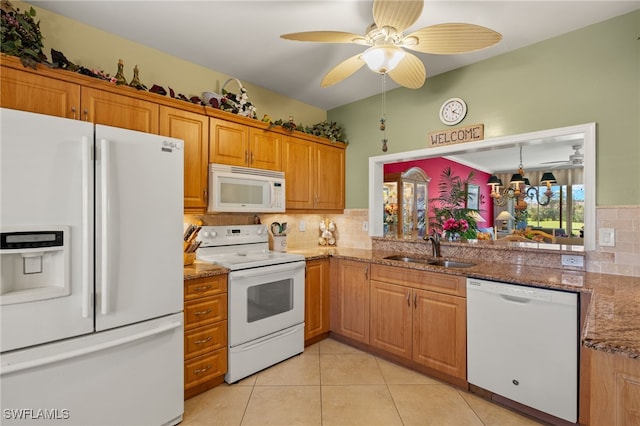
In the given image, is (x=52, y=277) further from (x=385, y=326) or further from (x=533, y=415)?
(x=533, y=415)

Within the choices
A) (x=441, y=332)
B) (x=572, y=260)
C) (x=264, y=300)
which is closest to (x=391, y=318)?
(x=441, y=332)

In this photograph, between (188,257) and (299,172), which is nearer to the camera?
(188,257)

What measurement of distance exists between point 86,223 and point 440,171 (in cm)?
631

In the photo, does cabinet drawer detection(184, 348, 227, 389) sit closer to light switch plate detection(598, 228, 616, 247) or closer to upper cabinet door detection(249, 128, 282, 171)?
upper cabinet door detection(249, 128, 282, 171)

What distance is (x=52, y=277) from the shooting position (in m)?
1.50

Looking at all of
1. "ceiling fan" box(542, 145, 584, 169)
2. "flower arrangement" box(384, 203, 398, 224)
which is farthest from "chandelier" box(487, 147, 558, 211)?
"flower arrangement" box(384, 203, 398, 224)

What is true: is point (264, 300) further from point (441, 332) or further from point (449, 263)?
point (449, 263)

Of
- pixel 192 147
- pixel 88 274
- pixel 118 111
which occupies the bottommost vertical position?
pixel 88 274

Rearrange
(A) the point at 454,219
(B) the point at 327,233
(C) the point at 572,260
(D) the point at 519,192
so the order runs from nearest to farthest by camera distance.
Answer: (C) the point at 572,260
(A) the point at 454,219
(B) the point at 327,233
(D) the point at 519,192

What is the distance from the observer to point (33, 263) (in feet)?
4.75

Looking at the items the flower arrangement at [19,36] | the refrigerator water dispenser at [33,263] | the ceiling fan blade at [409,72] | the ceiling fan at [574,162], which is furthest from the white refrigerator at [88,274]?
the ceiling fan at [574,162]

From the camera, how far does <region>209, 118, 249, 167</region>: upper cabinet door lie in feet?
8.68

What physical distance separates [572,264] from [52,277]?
130 inches

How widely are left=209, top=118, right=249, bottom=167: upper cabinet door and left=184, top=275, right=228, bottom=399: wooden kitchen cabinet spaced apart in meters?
1.04
